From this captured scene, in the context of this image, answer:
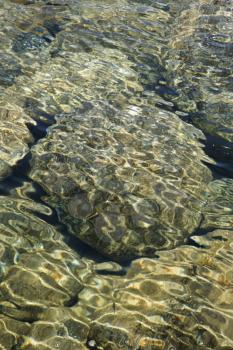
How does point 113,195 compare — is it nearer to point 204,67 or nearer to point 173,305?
point 173,305

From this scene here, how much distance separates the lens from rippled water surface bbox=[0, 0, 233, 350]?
13.9 ft

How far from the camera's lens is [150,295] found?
14.7ft

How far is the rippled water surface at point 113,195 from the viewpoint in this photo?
13.9 ft

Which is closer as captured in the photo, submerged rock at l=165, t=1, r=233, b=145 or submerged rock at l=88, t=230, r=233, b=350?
submerged rock at l=88, t=230, r=233, b=350

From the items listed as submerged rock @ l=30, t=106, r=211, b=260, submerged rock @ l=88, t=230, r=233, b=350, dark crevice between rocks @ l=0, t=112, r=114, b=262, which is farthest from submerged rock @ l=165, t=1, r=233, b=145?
dark crevice between rocks @ l=0, t=112, r=114, b=262

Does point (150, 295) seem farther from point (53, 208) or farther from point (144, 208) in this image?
point (53, 208)

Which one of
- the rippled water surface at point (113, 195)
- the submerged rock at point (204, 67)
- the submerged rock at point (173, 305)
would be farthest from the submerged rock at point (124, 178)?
the submerged rock at point (204, 67)

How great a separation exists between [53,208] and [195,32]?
28.7 ft

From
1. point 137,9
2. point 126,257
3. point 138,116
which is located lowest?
point 126,257

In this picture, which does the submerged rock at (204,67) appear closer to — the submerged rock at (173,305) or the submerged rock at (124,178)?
the submerged rock at (124,178)

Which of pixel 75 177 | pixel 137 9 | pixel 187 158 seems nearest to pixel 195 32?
pixel 137 9

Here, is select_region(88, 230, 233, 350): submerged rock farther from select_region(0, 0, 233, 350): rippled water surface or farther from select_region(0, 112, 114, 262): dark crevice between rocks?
select_region(0, 112, 114, 262): dark crevice between rocks

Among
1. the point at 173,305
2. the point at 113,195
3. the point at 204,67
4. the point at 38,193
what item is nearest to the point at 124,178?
the point at 113,195

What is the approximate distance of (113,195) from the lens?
581cm
